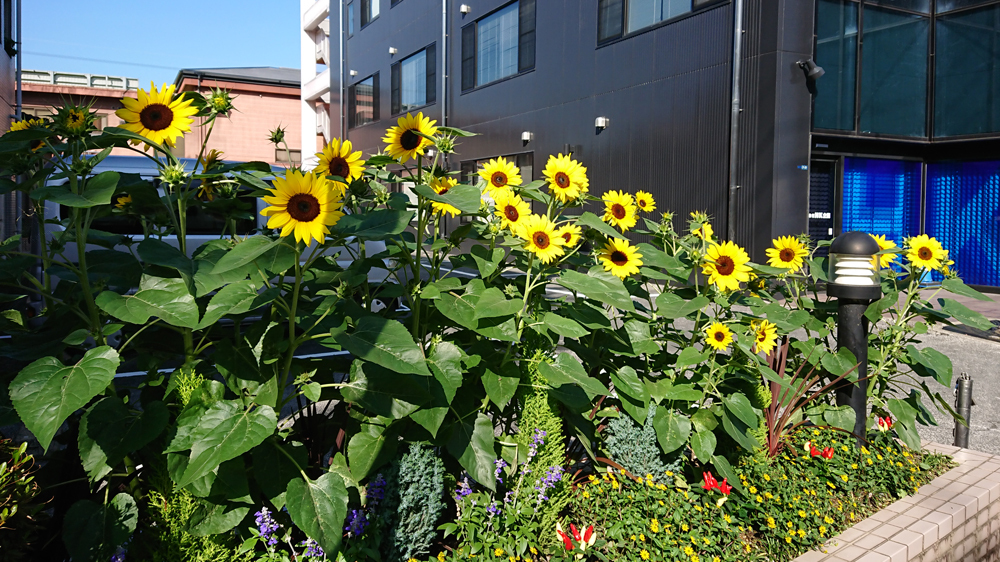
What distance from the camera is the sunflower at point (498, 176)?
2.69 metres

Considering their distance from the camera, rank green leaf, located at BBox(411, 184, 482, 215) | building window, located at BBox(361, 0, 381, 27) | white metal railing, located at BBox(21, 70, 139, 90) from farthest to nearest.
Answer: white metal railing, located at BBox(21, 70, 139, 90) < building window, located at BBox(361, 0, 381, 27) < green leaf, located at BBox(411, 184, 482, 215)

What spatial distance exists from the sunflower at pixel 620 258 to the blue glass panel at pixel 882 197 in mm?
12301

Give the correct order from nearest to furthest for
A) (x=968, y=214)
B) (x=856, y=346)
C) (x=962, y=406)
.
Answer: (x=856, y=346) → (x=962, y=406) → (x=968, y=214)

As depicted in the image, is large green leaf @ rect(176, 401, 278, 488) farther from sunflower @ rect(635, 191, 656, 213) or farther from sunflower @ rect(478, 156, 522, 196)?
sunflower @ rect(635, 191, 656, 213)

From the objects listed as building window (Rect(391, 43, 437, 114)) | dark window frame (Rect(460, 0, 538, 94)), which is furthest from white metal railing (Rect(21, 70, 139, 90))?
dark window frame (Rect(460, 0, 538, 94))

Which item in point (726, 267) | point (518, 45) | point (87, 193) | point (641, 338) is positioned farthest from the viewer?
point (518, 45)

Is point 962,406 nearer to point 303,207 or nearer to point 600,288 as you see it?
point 600,288

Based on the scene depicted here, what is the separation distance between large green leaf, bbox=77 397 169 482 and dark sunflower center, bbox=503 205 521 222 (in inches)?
49.3

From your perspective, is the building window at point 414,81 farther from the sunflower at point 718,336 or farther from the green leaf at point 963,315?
the sunflower at point 718,336

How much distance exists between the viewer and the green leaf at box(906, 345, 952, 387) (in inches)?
137

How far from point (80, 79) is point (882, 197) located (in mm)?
50819

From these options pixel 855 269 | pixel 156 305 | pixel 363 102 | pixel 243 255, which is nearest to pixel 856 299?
pixel 855 269

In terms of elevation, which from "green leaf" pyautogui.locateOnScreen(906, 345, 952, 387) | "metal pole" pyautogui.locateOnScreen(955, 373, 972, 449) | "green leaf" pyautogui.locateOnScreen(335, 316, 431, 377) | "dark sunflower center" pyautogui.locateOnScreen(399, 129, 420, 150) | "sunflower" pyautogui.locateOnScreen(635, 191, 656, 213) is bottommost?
"metal pole" pyautogui.locateOnScreen(955, 373, 972, 449)

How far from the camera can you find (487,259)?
2525 millimetres
